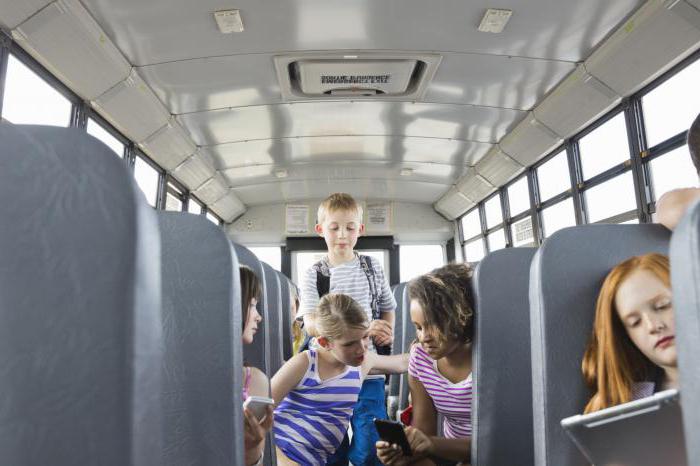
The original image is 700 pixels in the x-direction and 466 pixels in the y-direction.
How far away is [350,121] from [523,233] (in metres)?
2.82

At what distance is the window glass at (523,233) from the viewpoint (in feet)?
21.8

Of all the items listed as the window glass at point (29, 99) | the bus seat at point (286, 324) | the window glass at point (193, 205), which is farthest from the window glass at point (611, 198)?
the window glass at point (193, 205)

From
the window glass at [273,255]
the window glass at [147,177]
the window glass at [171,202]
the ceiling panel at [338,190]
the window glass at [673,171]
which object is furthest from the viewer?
the window glass at [273,255]

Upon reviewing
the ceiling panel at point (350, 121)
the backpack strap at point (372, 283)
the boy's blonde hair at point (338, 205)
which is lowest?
the backpack strap at point (372, 283)

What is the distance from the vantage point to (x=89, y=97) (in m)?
4.25

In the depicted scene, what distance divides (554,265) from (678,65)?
11.8ft

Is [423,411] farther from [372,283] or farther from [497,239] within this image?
[497,239]

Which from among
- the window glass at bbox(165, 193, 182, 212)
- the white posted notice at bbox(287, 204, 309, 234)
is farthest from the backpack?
the white posted notice at bbox(287, 204, 309, 234)

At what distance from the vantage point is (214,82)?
15.4 feet

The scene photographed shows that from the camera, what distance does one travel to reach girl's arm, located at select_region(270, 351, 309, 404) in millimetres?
2072

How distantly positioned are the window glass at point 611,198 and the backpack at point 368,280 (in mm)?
2806

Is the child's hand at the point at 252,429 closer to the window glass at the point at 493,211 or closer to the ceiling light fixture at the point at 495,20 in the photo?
the ceiling light fixture at the point at 495,20

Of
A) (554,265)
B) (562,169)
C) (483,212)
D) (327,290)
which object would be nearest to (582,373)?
(554,265)

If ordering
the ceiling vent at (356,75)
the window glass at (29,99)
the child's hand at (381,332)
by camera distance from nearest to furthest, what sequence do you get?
the child's hand at (381,332), the window glass at (29,99), the ceiling vent at (356,75)
